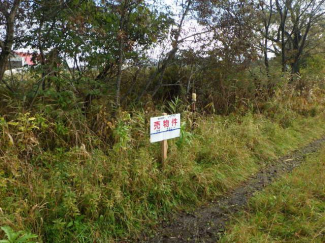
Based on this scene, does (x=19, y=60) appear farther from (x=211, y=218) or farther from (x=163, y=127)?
(x=211, y=218)

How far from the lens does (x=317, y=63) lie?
11.4m

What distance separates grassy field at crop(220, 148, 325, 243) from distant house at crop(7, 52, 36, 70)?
3834 millimetres

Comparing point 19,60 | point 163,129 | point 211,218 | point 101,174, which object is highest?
point 19,60

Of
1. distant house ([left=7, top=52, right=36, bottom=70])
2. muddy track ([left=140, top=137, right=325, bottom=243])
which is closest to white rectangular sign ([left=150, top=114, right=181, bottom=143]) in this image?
muddy track ([left=140, top=137, right=325, bottom=243])

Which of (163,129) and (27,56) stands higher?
(27,56)

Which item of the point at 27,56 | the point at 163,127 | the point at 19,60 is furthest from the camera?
the point at 19,60

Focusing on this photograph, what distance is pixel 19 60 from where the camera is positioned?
5.36 meters

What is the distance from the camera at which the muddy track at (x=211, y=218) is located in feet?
10.3

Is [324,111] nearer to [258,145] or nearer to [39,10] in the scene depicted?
[258,145]

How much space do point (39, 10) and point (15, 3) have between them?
57 cm

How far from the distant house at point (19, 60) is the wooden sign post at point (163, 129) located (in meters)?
2.28

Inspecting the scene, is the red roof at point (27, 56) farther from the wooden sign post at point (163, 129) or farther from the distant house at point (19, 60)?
the wooden sign post at point (163, 129)

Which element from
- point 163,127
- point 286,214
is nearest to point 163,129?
point 163,127

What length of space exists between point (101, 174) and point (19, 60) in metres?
3.15
